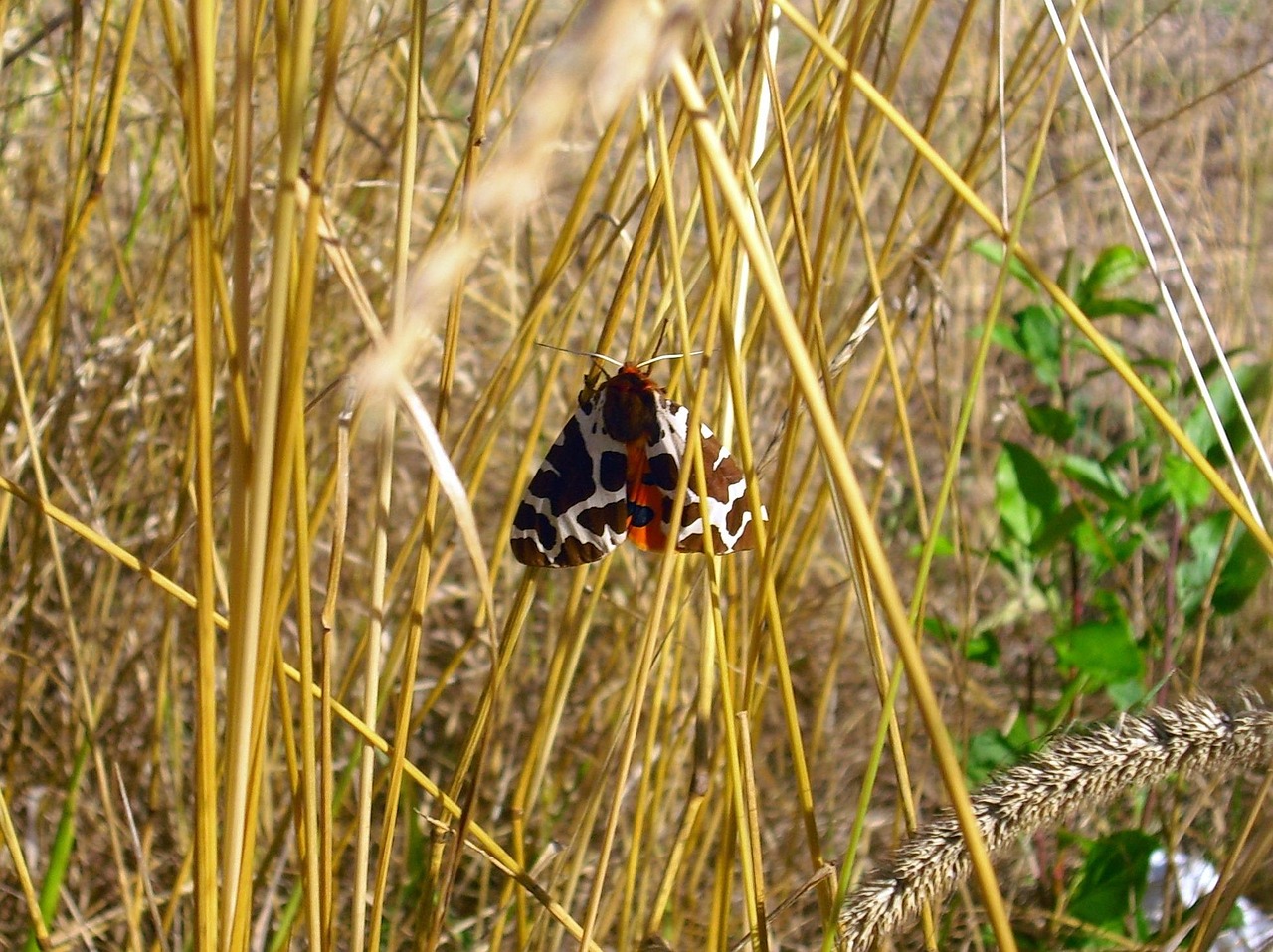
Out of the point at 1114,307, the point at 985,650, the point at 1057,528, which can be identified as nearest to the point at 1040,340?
the point at 1114,307

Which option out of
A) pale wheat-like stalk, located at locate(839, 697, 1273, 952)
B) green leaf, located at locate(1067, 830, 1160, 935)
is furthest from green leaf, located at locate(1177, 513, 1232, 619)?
pale wheat-like stalk, located at locate(839, 697, 1273, 952)

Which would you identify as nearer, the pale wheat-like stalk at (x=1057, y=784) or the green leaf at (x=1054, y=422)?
the pale wheat-like stalk at (x=1057, y=784)

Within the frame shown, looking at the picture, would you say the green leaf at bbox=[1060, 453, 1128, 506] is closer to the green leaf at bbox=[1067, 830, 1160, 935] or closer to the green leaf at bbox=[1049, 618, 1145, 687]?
the green leaf at bbox=[1049, 618, 1145, 687]

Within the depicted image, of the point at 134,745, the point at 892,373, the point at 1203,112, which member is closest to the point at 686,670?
the point at 134,745

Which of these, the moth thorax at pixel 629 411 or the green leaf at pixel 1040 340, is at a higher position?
the green leaf at pixel 1040 340

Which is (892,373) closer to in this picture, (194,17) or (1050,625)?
(194,17)

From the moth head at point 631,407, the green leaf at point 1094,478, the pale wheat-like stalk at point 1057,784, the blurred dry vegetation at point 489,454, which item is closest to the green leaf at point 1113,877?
the blurred dry vegetation at point 489,454

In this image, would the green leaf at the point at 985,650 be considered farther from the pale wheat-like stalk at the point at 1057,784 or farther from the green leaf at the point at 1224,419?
the pale wheat-like stalk at the point at 1057,784
